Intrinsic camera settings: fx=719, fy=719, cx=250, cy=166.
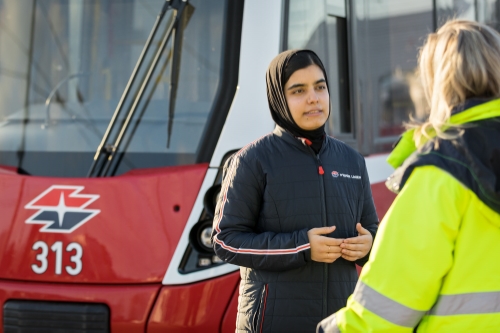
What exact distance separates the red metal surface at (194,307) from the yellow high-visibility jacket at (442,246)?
1689mm

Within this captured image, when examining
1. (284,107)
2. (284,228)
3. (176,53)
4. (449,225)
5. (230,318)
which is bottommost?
(230,318)

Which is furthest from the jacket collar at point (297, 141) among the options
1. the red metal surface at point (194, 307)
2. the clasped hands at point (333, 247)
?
the red metal surface at point (194, 307)

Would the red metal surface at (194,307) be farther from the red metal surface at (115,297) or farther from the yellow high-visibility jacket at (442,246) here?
the yellow high-visibility jacket at (442,246)

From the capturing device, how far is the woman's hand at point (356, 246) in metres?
2.33

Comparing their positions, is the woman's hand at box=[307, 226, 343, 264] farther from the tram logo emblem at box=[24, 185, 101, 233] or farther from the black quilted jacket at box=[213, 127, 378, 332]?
the tram logo emblem at box=[24, 185, 101, 233]

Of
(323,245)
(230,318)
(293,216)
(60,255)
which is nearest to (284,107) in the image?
(293,216)

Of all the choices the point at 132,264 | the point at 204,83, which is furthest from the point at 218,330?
the point at 204,83

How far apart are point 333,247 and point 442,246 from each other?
80 cm

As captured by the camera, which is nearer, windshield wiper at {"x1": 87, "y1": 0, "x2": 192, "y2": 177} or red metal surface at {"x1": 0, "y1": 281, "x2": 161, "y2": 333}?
red metal surface at {"x1": 0, "y1": 281, "x2": 161, "y2": 333}

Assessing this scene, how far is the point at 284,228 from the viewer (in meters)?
2.38

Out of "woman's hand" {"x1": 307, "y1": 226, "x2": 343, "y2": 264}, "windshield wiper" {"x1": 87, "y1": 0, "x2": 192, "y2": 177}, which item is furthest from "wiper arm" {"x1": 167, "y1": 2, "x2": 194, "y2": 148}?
"woman's hand" {"x1": 307, "y1": 226, "x2": 343, "y2": 264}

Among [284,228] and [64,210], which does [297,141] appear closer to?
[284,228]

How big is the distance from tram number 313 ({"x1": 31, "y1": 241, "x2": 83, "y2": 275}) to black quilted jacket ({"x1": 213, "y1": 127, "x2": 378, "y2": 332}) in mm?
1101

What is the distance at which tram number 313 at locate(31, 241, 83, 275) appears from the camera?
10.9 feet
